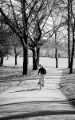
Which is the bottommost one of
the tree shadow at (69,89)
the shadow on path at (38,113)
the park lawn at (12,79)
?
the park lawn at (12,79)

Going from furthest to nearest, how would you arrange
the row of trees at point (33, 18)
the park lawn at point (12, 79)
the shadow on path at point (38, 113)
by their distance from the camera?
the row of trees at point (33, 18) < the park lawn at point (12, 79) < the shadow on path at point (38, 113)

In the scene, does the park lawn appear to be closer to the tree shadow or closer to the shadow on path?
the tree shadow


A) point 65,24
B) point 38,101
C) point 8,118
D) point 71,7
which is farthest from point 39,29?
point 8,118

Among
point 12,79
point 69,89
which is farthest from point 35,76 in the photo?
point 69,89

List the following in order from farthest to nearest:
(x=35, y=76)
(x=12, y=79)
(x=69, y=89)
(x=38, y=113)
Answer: (x=35, y=76), (x=12, y=79), (x=69, y=89), (x=38, y=113)

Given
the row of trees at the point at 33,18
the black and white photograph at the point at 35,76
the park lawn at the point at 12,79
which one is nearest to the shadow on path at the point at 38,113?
the black and white photograph at the point at 35,76

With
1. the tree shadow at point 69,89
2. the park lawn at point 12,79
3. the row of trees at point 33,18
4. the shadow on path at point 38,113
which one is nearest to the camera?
the shadow on path at point 38,113

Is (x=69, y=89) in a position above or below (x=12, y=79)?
above

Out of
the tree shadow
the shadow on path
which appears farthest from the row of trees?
the shadow on path

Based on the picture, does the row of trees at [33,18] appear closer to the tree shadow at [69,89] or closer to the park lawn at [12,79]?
the park lawn at [12,79]

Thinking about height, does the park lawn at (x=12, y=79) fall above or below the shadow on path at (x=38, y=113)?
below

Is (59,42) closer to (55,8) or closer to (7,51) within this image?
(7,51)

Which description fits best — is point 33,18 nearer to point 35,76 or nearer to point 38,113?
point 35,76

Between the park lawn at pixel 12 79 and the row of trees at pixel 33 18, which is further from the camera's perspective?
the row of trees at pixel 33 18
